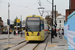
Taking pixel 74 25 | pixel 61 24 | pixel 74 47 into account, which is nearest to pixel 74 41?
pixel 74 47

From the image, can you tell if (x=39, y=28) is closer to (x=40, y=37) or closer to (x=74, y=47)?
(x=40, y=37)

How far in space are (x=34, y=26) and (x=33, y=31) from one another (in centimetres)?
63

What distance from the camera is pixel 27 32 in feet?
66.2

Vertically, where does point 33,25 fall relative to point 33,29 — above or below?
above

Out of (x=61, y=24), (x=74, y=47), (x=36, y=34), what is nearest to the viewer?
(x=74, y=47)

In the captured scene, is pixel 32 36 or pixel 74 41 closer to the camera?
pixel 74 41

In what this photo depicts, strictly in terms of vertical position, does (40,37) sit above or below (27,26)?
below

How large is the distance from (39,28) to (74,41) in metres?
12.0

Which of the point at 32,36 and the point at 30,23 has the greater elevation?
the point at 30,23

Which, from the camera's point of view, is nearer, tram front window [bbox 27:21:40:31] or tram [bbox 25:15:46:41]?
tram [bbox 25:15:46:41]

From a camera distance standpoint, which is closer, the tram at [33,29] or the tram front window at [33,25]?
the tram at [33,29]

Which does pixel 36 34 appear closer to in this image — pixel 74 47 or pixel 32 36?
pixel 32 36

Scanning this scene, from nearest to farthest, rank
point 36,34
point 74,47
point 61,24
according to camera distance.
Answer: point 74,47 < point 36,34 < point 61,24

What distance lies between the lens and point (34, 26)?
20250mm
